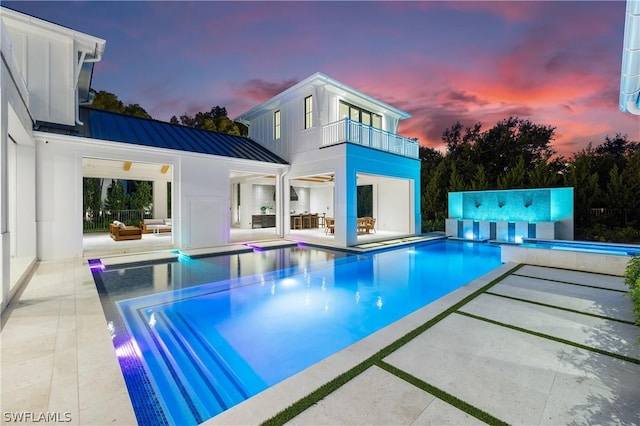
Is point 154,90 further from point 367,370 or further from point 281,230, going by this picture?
point 367,370

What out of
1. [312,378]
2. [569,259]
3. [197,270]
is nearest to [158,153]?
[197,270]

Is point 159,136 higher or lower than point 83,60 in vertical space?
lower

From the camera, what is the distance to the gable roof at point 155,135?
905 centimetres

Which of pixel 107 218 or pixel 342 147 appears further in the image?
pixel 107 218

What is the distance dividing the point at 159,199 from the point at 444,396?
19072mm

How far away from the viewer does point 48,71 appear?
8.72 m

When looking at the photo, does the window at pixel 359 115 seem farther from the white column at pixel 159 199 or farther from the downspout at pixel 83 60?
the white column at pixel 159 199

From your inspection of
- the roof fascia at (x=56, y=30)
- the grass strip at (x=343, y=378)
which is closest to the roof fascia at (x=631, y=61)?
the grass strip at (x=343, y=378)

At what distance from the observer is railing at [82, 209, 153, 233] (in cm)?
1623

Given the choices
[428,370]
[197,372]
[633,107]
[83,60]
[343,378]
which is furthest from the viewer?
[83,60]

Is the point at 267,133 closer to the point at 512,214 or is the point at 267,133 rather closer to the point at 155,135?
the point at 155,135

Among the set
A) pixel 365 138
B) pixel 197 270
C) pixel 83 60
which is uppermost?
pixel 83 60

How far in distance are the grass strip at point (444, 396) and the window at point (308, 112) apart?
36.6 ft

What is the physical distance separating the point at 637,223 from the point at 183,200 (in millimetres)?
19357
